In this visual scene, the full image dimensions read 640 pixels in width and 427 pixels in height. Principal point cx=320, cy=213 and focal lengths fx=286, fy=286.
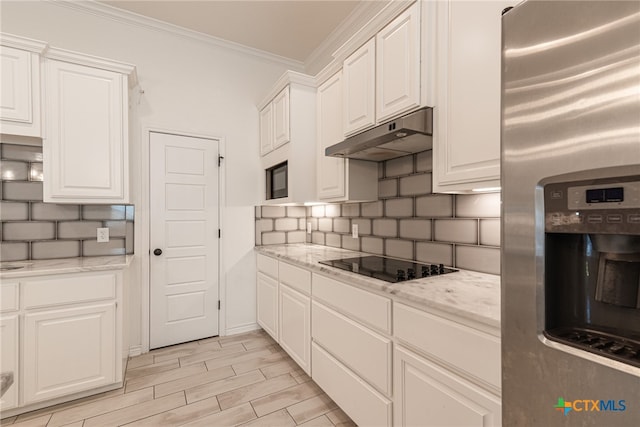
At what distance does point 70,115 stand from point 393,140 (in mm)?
2435

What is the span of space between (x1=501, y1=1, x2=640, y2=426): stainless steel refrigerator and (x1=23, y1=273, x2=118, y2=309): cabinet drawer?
2449mm

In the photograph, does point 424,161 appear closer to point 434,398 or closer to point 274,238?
point 434,398

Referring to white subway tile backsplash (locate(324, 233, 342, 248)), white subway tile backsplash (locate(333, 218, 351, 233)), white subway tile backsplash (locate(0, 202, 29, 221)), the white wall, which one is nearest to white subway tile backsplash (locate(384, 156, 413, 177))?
white subway tile backsplash (locate(333, 218, 351, 233))

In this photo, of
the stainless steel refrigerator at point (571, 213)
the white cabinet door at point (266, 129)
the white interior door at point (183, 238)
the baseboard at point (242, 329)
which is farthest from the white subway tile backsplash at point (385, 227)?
the baseboard at point (242, 329)

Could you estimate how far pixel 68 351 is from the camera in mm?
1981

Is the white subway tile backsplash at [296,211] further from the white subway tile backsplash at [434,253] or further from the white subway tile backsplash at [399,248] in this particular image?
the white subway tile backsplash at [434,253]

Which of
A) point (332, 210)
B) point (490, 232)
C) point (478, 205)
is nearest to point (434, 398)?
point (490, 232)

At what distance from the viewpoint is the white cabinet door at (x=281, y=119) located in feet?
8.91

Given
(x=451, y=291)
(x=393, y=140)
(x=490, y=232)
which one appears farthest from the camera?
(x=393, y=140)

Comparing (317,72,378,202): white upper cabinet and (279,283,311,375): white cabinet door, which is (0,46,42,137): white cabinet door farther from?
(279,283,311,375): white cabinet door

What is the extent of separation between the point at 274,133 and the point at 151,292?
1.98 m

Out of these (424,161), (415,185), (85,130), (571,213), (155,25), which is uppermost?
(155,25)

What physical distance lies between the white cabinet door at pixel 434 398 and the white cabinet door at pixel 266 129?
2384 mm

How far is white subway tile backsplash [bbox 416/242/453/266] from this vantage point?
72.4 inches
